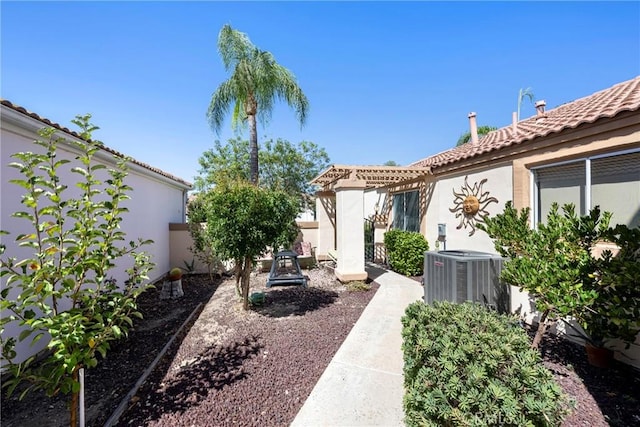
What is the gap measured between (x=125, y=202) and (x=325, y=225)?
26.5 ft

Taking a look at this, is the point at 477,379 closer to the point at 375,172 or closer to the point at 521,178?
the point at 521,178

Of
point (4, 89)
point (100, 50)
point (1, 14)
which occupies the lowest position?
point (4, 89)

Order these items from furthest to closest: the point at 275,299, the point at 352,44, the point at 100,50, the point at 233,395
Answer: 1. the point at 352,44
2. the point at 275,299
3. the point at 100,50
4. the point at 233,395

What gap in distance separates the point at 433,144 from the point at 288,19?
21090 mm

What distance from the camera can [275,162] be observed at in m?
23.5

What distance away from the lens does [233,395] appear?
3533 millimetres

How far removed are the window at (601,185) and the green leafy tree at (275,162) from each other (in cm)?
1772

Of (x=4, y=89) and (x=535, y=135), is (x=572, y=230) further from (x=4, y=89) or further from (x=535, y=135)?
(x=4, y=89)

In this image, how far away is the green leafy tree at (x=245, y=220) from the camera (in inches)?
231

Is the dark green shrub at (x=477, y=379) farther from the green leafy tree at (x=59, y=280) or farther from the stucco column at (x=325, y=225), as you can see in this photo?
the stucco column at (x=325, y=225)

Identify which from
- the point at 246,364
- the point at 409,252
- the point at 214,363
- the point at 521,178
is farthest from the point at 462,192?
the point at 214,363

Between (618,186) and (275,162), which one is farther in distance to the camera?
(275,162)

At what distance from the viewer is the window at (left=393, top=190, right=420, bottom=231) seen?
10609mm

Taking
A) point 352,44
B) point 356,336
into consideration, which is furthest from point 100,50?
point 356,336
